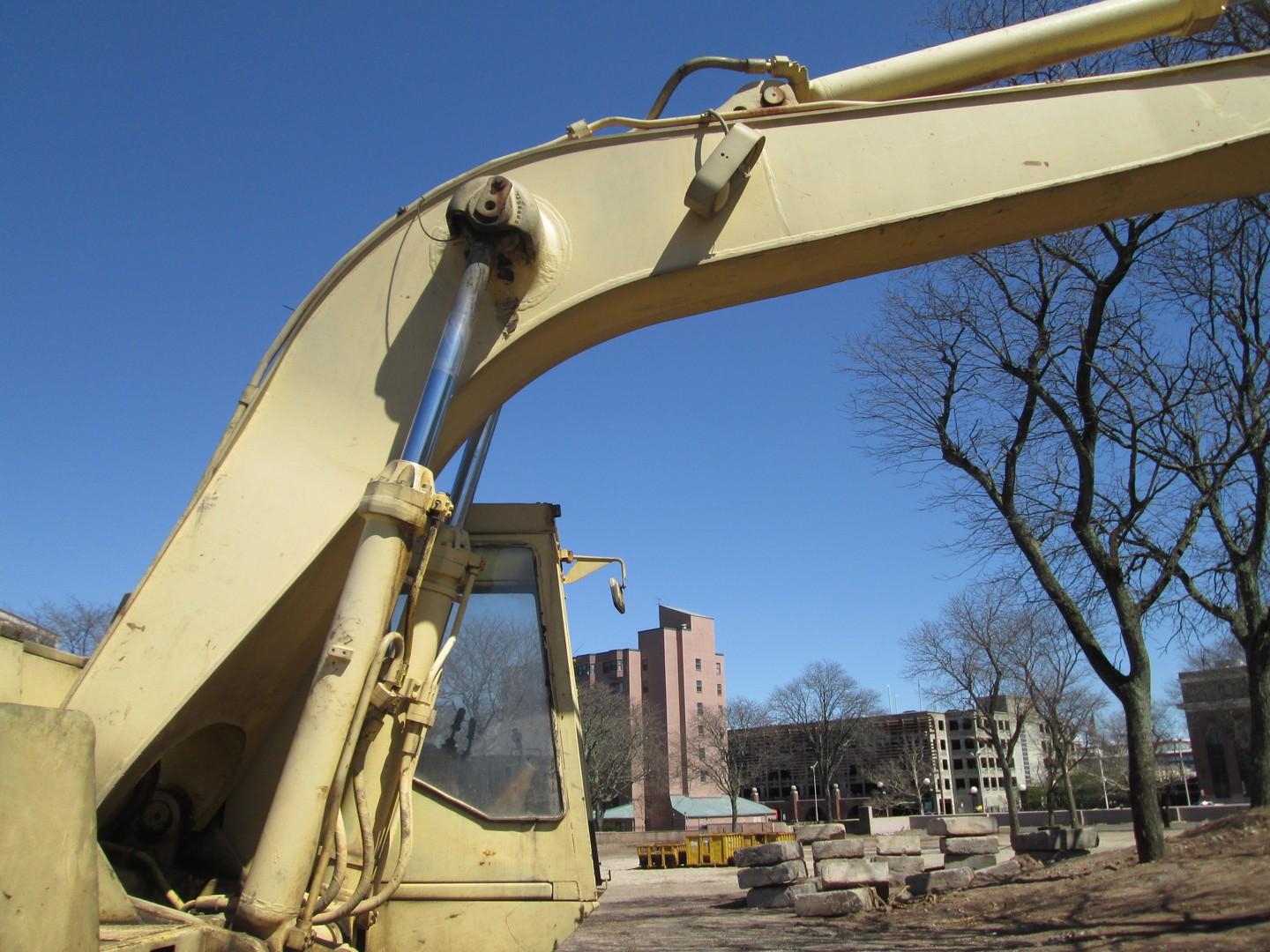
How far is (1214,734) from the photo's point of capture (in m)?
63.9

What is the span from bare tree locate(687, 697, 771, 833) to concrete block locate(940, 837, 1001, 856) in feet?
134

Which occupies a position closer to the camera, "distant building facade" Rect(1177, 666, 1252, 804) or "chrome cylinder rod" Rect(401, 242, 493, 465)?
"chrome cylinder rod" Rect(401, 242, 493, 465)

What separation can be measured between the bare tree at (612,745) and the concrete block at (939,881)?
111 ft

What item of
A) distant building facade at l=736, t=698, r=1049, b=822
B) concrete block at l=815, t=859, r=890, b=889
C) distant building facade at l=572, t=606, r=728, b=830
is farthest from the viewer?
distant building facade at l=572, t=606, r=728, b=830

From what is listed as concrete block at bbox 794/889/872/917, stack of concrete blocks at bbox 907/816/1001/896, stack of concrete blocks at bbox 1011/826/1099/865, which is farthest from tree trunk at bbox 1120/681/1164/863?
concrete block at bbox 794/889/872/917

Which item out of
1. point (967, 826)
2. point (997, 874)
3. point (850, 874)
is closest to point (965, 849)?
point (967, 826)

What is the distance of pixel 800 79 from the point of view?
3992 mm

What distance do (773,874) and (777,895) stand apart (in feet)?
1.00

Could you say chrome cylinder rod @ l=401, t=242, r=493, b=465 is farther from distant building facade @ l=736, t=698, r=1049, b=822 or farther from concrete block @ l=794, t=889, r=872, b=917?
distant building facade @ l=736, t=698, r=1049, b=822

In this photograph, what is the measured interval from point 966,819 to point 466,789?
1449 cm

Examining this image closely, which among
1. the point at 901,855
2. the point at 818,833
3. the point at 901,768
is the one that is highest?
the point at 901,768

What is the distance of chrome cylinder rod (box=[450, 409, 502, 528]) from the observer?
401 centimetres

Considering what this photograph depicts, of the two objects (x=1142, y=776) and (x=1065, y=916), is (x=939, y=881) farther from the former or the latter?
(x=1065, y=916)

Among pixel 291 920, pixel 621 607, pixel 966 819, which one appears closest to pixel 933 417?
pixel 966 819
